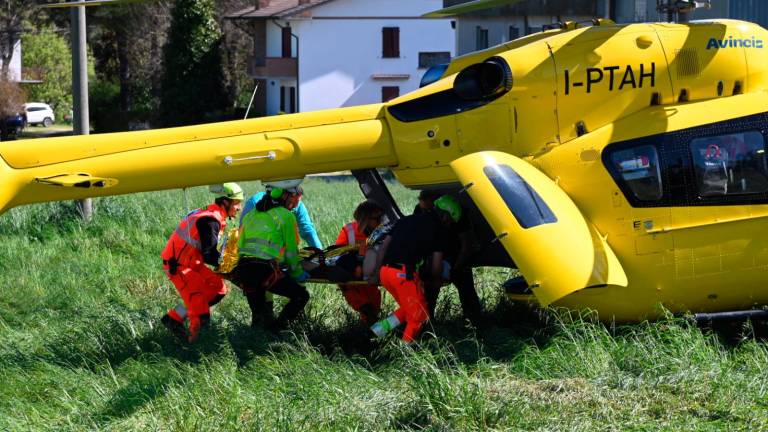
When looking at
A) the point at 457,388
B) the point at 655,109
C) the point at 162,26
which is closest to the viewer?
the point at 457,388

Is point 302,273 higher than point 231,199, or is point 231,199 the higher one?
point 231,199

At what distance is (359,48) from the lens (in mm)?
56844

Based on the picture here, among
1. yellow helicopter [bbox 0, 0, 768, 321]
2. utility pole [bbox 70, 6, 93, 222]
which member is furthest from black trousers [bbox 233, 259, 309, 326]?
utility pole [bbox 70, 6, 93, 222]

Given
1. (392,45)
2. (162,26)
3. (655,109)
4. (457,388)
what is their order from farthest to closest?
(162,26)
(392,45)
(655,109)
(457,388)

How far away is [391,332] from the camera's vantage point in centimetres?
966

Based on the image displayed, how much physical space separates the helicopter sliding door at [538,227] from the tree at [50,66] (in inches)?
2449

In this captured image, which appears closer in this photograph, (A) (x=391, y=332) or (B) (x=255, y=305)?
(A) (x=391, y=332)

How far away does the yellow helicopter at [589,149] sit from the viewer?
926 centimetres

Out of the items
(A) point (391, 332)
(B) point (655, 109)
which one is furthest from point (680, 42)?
(A) point (391, 332)

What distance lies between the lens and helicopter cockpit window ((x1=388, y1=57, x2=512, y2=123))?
971 cm

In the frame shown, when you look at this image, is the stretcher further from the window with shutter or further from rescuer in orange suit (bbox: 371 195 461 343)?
the window with shutter

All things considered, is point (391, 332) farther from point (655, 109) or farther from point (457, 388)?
point (655, 109)

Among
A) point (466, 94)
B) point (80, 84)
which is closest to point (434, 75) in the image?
point (466, 94)

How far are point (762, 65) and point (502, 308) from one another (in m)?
3.39
